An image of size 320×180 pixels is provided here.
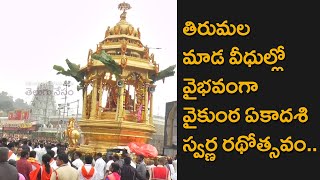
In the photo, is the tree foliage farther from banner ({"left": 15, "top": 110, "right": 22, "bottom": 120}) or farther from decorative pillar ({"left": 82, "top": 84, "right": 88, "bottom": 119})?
decorative pillar ({"left": 82, "top": 84, "right": 88, "bottom": 119})

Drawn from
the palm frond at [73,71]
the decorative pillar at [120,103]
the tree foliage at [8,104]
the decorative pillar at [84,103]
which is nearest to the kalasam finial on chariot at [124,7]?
the palm frond at [73,71]

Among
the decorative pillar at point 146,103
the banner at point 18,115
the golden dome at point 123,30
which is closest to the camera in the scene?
the decorative pillar at point 146,103

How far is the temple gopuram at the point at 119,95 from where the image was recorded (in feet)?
56.7

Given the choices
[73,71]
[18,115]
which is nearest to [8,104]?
[18,115]

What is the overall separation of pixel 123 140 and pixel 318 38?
14974 millimetres

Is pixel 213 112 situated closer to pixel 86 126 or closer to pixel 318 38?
pixel 318 38

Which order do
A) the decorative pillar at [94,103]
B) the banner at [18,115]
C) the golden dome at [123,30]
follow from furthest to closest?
the banner at [18,115] → the golden dome at [123,30] → the decorative pillar at [94,103]

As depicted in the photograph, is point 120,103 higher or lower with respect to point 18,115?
lower

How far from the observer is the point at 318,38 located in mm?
2797

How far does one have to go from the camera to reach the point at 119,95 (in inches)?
685

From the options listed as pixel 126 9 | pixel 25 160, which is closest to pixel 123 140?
pixel 126 9

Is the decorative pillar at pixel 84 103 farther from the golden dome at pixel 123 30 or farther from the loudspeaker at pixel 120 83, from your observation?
the golden dome at pixel 123 30

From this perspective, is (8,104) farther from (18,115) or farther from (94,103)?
(94,103)

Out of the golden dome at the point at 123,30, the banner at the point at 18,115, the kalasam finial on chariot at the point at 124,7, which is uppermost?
the kalasam finial on chariot at the point at 124,7
